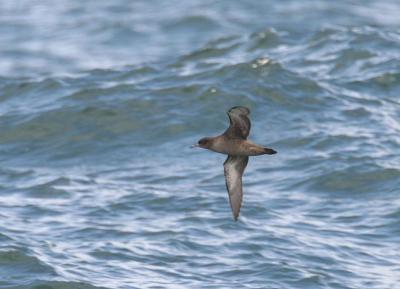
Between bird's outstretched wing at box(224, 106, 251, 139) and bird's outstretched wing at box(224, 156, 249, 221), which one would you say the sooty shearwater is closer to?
bird's outstretched wing at box(224, 106, 251, 139)

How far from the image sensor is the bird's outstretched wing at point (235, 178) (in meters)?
13.4

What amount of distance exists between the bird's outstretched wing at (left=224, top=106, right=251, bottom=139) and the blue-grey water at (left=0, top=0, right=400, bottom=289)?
3.32 meters

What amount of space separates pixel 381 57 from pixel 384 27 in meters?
3.75

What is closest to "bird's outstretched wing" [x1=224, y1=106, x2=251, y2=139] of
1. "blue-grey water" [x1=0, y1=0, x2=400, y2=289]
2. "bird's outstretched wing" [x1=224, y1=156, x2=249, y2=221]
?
"bird's outstretched wing" [x1=224, y1=156, x2=249, y2=221]

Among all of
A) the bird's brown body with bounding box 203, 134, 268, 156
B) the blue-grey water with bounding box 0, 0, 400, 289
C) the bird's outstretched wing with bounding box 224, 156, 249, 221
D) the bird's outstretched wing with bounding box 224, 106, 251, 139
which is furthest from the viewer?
the blue-grey water with bounding box 0, 0, 400, 289

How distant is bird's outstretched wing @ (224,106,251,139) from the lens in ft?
40.8

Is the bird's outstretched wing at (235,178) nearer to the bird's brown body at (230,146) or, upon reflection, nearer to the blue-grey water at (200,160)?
the bird's brown body at (230,146)

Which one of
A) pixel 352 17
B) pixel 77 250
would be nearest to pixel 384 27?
pixel 352 17

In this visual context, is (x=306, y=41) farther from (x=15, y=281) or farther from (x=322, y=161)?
(x=15, y=281)

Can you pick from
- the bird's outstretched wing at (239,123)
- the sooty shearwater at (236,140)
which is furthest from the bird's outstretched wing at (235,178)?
the bird's outstretched wing at (239,123)

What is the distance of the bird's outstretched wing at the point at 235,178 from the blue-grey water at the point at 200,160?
89.0 inches

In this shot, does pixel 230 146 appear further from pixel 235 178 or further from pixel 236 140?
pixel 235 178

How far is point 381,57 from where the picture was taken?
2411 cm

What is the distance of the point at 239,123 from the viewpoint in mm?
12547
